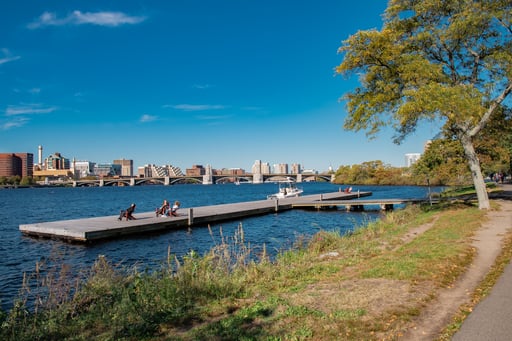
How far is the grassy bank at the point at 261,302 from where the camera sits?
19.5 feet

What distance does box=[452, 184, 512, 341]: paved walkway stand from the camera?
17.1ft

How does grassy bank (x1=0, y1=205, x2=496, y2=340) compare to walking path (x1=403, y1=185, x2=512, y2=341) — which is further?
grassy bank (x1=0, y1=205, x2=496, y2=340)

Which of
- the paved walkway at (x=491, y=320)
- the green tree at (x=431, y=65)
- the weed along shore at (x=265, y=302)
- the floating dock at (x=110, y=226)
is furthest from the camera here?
the floating dock at (x=110, y=226)

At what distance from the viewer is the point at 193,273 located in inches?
371

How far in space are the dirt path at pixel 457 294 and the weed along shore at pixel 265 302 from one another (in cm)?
13

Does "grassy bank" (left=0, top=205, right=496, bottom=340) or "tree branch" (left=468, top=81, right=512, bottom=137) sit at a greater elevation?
"tree branch" (left=468, top=81, right=512, bottom=137)

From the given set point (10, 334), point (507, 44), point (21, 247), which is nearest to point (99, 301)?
point (10, 334)

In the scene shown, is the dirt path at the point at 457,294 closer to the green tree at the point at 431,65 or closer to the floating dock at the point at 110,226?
the green tree at the point at 431,65

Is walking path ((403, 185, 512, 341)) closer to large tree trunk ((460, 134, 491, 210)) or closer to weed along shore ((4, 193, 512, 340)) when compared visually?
weed along shore ((4, 193, 512, 340))

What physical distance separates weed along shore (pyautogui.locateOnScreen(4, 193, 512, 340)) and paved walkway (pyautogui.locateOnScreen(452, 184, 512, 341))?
0.51 meters

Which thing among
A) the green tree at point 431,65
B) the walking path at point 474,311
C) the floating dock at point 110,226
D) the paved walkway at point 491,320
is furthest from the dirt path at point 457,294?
the floating dock at point 110,226

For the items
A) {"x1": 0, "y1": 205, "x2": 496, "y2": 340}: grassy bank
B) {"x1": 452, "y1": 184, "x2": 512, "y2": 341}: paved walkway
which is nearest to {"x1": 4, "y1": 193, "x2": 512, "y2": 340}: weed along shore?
{"x1": 0, "y1": 205, "x2": 496, "y2": 340}: grassy bank

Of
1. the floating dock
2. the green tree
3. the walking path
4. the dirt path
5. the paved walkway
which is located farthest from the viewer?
the floating dock

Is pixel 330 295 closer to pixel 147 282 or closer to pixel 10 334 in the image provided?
pixel 147 282
